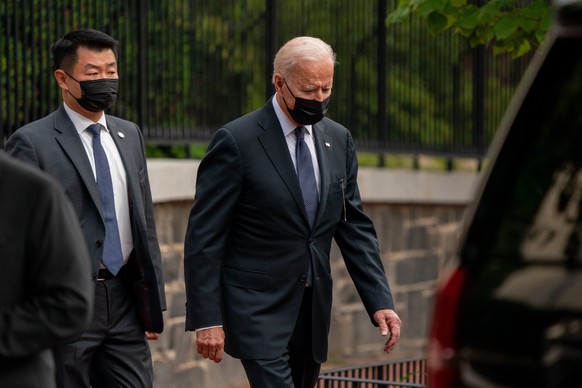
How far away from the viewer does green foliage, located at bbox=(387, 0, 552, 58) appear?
25.4 ft

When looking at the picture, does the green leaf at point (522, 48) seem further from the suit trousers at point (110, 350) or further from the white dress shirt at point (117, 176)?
the suit trousers at point (110, 350)

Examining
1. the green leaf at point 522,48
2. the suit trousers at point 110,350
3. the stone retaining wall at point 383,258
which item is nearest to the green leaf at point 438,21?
the green leaf at point 522,48

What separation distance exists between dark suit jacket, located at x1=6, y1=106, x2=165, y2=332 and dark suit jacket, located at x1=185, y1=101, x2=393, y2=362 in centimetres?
33

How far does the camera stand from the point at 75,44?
22.5ft

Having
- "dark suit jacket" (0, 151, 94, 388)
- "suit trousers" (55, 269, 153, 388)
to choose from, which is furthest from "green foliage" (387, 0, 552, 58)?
"dark suit jacket" (0, 151, 94, 388)

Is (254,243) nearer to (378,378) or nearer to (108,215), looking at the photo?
(108,215)

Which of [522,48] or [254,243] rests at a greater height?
[522,48]

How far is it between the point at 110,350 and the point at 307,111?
1233 millimetres

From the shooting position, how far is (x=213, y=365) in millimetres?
10688

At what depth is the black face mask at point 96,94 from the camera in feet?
22.0

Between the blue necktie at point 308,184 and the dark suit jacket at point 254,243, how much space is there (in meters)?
0.04

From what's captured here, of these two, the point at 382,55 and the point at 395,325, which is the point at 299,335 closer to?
the point at 395,325

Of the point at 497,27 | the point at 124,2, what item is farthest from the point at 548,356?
the point at 124,2

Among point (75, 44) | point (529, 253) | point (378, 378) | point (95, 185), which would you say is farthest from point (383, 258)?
point (529, 253)
